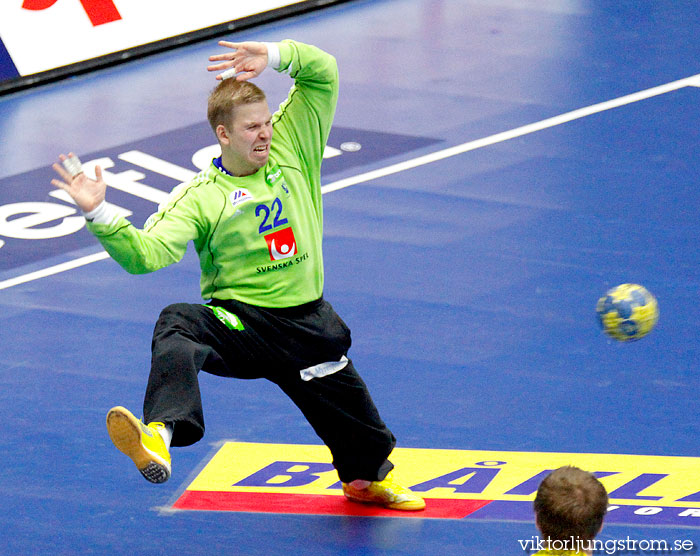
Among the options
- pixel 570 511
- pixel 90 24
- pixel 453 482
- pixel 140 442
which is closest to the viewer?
pixel 570 511

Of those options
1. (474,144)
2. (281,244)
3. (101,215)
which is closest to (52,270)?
(474,144)

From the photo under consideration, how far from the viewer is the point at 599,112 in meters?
13.0

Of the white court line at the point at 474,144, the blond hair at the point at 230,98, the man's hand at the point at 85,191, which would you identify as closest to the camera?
the man's hand at the point at 85,191

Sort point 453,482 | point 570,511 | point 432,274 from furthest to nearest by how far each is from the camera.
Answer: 1. point 432,274
2. point 453,482
3. point 570,511

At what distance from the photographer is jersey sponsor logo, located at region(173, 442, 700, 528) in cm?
746

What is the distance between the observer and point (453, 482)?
780 cm

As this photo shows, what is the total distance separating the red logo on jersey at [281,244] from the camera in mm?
6891

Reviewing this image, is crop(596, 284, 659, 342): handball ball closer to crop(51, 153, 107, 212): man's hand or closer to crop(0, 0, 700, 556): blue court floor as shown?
crop(0, 0, 700, 556): blue court floor

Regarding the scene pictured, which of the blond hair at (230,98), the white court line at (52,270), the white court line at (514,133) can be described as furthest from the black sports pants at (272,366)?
the white court line at (514,133)

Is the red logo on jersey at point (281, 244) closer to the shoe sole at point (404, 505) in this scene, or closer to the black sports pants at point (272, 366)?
the black sports pants at point (272, 366)

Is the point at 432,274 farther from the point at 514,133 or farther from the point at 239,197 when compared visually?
the point at 239,197

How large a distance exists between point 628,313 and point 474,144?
523 centimetres

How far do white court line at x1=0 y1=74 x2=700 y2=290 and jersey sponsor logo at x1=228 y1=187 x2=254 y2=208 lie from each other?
4.41 m

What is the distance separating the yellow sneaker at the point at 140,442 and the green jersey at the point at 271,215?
88cm
